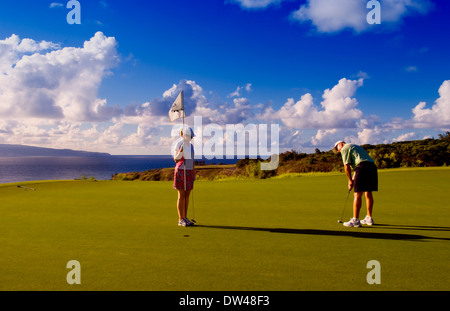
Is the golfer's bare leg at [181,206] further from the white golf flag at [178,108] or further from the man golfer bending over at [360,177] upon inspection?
the man golfer bending over at [360,177]

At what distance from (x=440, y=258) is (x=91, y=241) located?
5.87m

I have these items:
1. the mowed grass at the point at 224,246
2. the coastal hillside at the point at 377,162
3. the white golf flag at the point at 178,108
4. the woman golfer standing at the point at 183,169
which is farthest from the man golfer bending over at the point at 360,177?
the coastal hillside at the point at 377,162

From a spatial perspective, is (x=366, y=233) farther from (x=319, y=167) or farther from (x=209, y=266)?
(x=319, y=167)

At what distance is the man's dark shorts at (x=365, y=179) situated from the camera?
25.5ft

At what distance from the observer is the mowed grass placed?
4.05 m

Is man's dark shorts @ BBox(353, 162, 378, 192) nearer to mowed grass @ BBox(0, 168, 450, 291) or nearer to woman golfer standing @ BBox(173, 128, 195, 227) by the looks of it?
mowed grass @ BBox(0, 168, 450, 291)

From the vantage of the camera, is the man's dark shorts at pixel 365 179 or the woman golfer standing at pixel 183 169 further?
the man's dark shorts at pixel 365 179

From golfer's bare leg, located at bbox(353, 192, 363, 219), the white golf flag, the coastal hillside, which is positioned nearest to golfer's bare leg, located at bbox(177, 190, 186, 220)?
the white golf flag

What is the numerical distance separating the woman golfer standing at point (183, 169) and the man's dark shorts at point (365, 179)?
3.97 metres

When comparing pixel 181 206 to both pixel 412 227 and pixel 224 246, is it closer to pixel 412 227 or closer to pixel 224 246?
pixel 224 246

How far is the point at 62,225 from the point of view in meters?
7.53

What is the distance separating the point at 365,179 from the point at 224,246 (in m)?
4.14

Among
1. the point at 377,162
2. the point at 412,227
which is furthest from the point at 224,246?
the point at 377,162

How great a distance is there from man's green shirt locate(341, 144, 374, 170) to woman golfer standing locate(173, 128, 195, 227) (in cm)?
375
